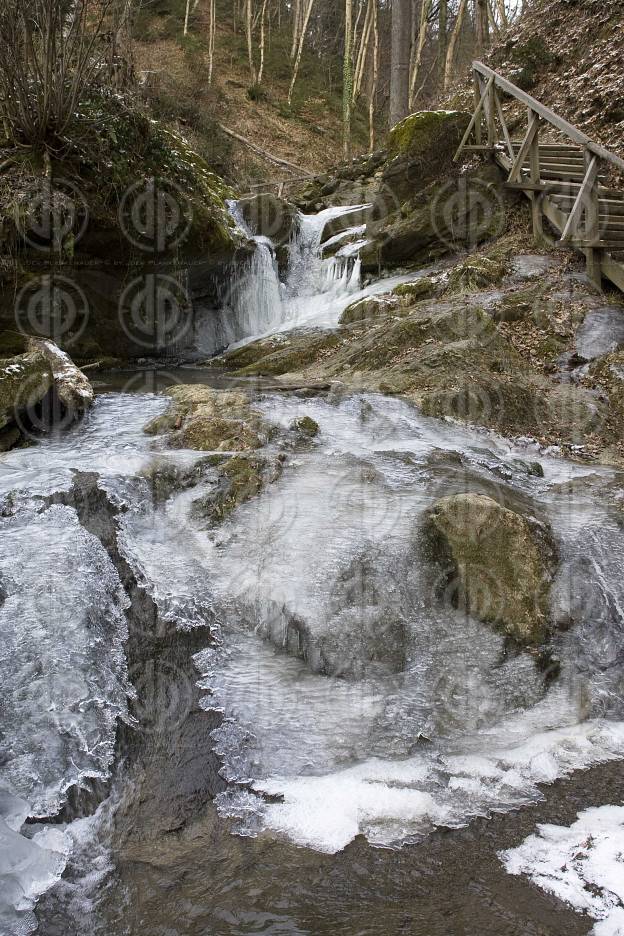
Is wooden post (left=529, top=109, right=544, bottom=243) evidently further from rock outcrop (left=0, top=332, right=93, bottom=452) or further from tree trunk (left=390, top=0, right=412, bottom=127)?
rock outcrop (left=0, top=332, right=93, bottom=452)

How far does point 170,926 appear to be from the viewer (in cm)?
238

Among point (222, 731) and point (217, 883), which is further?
point (222, 731)

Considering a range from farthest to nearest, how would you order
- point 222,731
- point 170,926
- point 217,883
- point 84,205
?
point 84,205
point 222,731
point 217,883
point 170,926

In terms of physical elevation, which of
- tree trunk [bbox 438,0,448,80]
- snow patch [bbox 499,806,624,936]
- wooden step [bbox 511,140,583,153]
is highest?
tree trunk [bbox 438,0,448,80]

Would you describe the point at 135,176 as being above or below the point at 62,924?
above

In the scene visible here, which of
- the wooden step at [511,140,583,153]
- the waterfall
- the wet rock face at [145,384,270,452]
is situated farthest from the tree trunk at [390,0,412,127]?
the wet rock face at [145,384,270,452]

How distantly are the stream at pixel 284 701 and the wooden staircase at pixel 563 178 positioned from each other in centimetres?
357

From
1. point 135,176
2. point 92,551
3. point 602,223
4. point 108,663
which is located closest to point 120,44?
point 135,176

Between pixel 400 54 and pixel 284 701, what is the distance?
15101 mm

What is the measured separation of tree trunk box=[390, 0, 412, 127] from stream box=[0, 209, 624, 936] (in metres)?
12.1

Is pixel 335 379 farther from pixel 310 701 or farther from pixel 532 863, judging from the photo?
pixel 532 863

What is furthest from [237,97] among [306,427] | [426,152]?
[306,427]

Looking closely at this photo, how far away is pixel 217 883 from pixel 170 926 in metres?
0.24

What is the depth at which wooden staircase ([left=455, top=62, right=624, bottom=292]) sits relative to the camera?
25.5 ft
